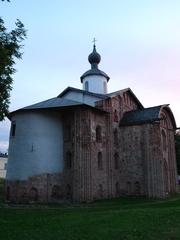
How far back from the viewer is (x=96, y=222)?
11.5 metres

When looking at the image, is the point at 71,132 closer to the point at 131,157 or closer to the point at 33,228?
the point at 131,157

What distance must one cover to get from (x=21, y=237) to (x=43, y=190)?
13.5 meters

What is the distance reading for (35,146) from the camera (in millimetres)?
22953

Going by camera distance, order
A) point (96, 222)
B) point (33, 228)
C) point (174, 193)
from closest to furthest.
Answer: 1. point (33, 228)
2. point (96, 222)
3. point (174, 193)

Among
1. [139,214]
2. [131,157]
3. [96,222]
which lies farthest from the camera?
[131,157]

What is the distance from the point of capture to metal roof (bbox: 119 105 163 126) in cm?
2561

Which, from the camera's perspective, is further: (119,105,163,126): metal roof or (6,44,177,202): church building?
(119,105,163,126): metal roof

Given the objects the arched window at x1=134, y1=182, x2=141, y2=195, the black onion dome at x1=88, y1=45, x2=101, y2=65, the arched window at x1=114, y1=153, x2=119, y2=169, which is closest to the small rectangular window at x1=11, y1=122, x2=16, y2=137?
the arched window at x1=114, y1=153, x2=119, y2=169

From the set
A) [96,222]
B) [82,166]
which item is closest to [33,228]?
[96,222]

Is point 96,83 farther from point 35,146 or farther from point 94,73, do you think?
point 35,146

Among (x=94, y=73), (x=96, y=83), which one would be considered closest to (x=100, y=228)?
(x=96, y=83)

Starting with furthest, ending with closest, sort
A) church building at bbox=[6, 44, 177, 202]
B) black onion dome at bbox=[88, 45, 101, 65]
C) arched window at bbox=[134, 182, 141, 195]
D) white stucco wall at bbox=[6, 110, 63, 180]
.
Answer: black onion dome at bbox=[88, 45, 101, 65] → arched window at bbox=[134, 182, 141, 195] → white stucco wall at bbox=[6, 110, 63, 180] → church building at bbox=[6, 44, 177, 202]

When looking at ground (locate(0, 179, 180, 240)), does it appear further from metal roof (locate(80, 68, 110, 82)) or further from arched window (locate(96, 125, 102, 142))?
metal roof (locate(80, 68, 110, 82))

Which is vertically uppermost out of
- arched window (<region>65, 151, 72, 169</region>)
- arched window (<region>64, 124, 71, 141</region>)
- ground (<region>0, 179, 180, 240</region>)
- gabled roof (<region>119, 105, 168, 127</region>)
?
gabled roof (<region>119, 105, 168, 127</region>)
